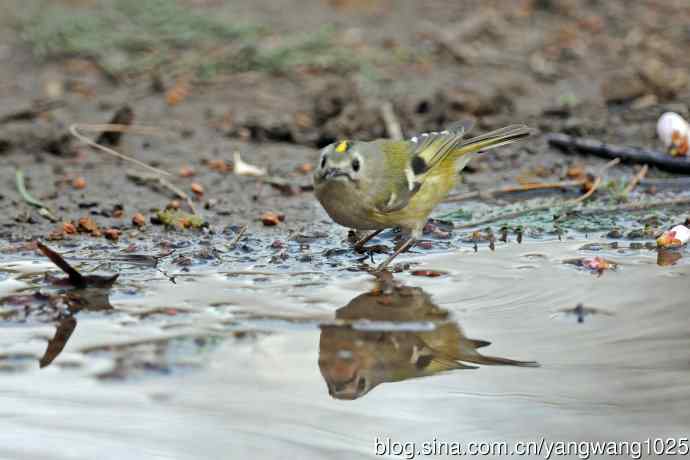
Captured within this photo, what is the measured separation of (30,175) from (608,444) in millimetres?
4901

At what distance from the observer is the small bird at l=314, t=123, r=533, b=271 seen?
5.27m

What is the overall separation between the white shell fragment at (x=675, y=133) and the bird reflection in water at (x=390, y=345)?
2.83 m

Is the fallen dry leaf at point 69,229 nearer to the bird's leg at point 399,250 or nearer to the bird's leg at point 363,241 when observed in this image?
the bird's leg at point 363,241

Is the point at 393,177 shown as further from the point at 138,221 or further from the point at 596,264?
the point at 138,221

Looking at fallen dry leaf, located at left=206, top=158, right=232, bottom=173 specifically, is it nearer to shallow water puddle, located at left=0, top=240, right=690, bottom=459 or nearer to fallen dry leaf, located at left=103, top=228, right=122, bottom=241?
fallen dry leaf, located at left=103, top=228, right=122, bottom=241

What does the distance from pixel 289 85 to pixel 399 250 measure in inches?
165

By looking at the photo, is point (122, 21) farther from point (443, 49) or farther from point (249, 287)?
point (249, 287)

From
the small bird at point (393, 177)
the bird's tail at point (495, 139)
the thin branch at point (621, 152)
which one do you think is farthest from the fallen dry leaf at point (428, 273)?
the thin branch at point (621, 152)

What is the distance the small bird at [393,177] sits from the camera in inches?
207

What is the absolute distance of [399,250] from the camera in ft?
18.1

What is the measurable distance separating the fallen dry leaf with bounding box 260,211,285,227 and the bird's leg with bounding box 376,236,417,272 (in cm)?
85

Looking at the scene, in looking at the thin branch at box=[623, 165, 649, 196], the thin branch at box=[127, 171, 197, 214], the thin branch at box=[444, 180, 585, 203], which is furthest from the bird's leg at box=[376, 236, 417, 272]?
the thin branch at box=[623, 165, 649, 196]

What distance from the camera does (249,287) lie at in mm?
5000

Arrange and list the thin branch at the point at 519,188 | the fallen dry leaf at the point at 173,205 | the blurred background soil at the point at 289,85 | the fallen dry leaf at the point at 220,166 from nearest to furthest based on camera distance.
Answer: the fallen dry leaf at the point at 173,205, the thin branch at the point at 519,188, the blurred background soil at the point at 289,85, the fallen dry leaf at the point at 220,166
